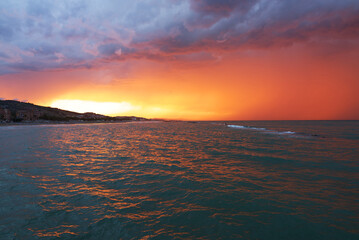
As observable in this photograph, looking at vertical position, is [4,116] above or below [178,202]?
above

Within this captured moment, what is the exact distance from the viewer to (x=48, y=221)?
21.4 feet

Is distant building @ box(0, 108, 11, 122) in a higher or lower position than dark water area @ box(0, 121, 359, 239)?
higher

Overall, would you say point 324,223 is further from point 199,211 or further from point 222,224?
point 199,211

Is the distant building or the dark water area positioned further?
the distant building

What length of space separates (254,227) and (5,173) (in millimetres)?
16495

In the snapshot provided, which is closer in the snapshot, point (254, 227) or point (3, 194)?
point (254, 227)

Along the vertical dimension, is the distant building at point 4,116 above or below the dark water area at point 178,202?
above

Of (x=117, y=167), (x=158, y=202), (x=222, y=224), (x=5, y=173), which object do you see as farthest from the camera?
(x=117, y=167)

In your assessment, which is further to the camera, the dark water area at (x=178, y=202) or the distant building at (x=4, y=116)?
the distant building at (x=4, y=116)

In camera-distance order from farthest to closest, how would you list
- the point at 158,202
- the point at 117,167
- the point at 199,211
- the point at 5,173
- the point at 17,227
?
the point at 117,167 < the point at 5,173 < the point at 158,202 < the point at 199,211 < the point at 17,227

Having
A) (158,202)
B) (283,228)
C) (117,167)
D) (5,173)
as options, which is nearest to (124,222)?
(158,202)

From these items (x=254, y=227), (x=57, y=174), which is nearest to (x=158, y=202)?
(x=254, y=227)

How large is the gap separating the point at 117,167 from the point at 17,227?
28.4 feet

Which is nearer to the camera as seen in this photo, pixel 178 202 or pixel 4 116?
pixel 178 202
